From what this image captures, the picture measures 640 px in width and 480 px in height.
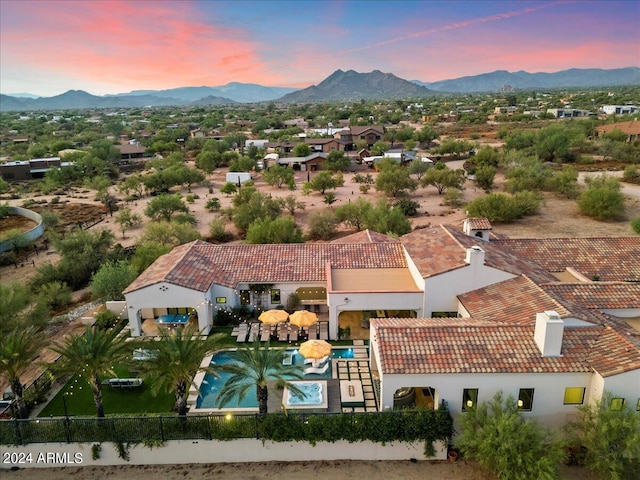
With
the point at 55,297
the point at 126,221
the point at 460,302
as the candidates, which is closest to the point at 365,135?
the point at 126,221

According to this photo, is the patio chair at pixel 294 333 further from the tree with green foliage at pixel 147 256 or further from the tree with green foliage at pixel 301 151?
the tree with green foliage at pixel 301 151

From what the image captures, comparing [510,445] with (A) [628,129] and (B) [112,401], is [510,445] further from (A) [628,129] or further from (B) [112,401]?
(A) [628,129]

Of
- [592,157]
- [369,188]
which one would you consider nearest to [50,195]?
[369,188]

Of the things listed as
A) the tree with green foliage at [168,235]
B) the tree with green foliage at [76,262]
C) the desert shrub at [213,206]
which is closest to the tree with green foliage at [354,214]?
the tree with green foliage at [168,235]

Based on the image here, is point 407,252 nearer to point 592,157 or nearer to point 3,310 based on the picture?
point 3,310

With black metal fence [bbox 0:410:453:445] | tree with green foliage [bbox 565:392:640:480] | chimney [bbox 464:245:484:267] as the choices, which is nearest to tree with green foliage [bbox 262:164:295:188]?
chimney [bbox 464:245:484:267]

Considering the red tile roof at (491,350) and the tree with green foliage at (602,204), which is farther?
the tree with green foliage at (602,204)

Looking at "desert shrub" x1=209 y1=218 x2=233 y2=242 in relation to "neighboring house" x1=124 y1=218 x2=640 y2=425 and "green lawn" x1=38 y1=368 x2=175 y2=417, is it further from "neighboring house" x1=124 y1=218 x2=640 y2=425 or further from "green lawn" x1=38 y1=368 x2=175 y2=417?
"green lawn" x1=38 y1=368 x2=175 y2=417
